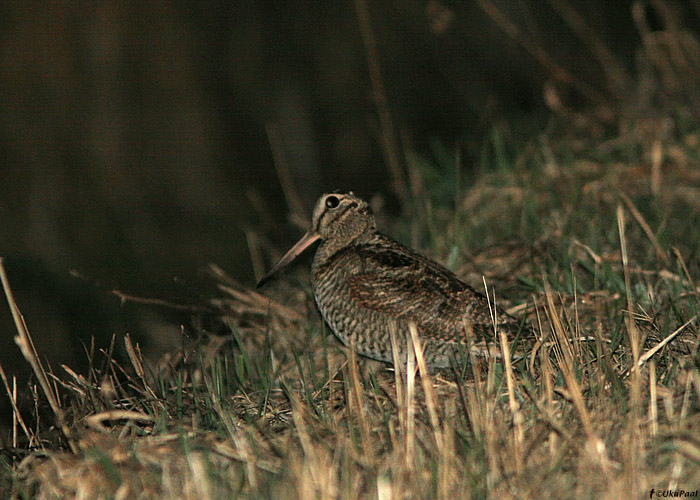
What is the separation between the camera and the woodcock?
13.2 feet

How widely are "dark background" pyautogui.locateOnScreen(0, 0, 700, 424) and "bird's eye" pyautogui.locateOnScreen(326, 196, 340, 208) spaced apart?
1.36 metres

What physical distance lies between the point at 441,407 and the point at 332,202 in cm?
179

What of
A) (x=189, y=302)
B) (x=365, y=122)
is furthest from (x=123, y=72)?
(x=189, y=302)

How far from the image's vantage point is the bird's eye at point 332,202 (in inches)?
195

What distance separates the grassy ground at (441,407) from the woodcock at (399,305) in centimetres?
15

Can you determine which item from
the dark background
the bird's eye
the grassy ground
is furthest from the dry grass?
the dark background

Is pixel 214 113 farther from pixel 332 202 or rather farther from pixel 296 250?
pixel 332 202

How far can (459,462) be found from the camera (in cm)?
286

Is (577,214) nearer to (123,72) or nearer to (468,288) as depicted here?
(468,288)

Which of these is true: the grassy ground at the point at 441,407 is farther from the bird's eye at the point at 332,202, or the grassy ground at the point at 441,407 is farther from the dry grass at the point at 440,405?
the bird's eye at the point at 332,202

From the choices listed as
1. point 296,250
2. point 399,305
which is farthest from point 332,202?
point 399,305

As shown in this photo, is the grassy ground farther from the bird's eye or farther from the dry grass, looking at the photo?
the bird's eye

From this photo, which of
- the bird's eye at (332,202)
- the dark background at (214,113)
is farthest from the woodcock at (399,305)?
the dark background at (214,113)

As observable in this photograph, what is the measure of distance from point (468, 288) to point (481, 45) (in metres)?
9.13
